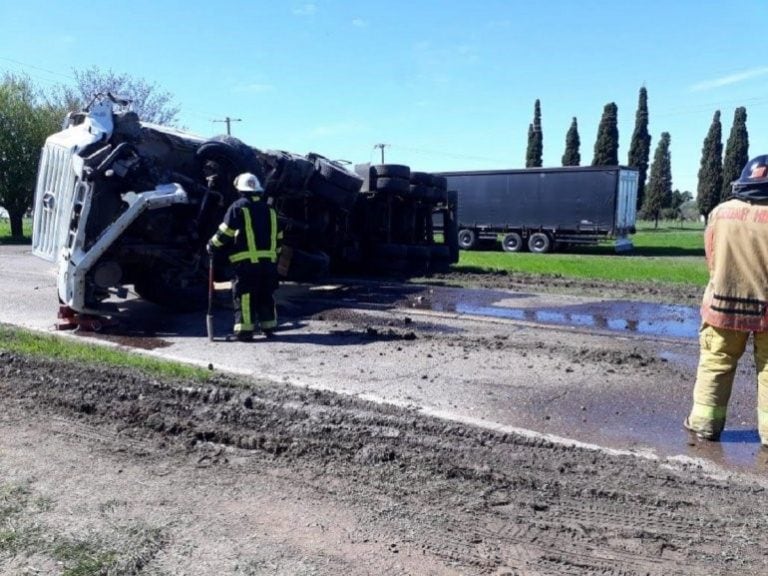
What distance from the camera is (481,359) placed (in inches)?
269

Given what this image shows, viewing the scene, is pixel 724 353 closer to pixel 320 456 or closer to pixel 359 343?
pixel 320 456

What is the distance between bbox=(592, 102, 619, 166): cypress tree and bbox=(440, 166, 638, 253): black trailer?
25595 millimetres

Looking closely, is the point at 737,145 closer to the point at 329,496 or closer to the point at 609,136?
the point at 609,136

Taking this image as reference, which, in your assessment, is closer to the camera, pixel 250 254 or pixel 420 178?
pixel 250 254

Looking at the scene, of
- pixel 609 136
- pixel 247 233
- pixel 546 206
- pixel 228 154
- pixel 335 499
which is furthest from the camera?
pixel 609 136

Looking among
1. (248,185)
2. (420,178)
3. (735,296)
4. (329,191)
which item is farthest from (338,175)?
(735,296)

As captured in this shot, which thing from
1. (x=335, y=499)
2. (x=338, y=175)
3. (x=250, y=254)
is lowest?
(x=335, y=499)

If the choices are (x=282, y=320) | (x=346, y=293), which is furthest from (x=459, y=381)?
(x=346, y=293)

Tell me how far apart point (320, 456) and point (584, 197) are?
75.6ft

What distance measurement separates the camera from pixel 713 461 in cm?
420

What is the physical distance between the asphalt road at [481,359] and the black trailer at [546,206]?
15.2 m

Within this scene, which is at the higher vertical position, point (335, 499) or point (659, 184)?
point (659, 184)

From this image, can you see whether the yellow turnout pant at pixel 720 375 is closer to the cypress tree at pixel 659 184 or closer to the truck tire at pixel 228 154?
the truck tire at pixel 228 154

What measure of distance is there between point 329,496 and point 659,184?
60346 millimetres
